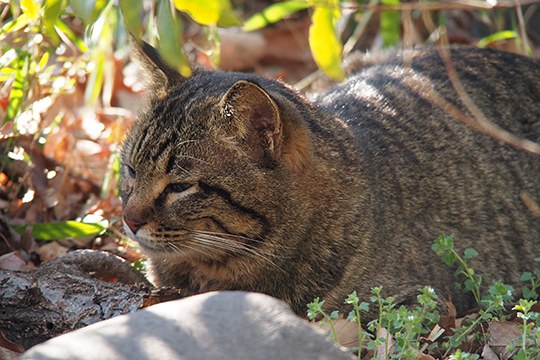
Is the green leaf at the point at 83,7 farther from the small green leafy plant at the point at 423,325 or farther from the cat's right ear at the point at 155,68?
the cat's right ear at the point at 155,68

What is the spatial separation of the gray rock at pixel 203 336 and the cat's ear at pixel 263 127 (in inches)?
46.0

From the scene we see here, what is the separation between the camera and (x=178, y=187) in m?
3.87

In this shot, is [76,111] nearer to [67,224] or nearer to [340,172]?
[67,224]

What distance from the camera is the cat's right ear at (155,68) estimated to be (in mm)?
4270

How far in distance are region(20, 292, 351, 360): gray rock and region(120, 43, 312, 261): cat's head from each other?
1.08m

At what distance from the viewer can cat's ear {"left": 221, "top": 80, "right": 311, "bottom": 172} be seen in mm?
3752

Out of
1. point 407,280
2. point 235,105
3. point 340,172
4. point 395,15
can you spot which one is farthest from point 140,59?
point 395,15

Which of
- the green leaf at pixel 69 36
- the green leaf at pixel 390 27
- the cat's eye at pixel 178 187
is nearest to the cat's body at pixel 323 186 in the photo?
the cat's eye at pixel 178 187

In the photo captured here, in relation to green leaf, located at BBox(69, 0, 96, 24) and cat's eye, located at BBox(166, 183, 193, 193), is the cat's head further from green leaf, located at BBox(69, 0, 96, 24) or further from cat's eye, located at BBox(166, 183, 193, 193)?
green leaf, located at BBox(69, 0, 96, 24)

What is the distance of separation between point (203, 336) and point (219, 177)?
4.27ft

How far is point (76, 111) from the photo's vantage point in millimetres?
7023

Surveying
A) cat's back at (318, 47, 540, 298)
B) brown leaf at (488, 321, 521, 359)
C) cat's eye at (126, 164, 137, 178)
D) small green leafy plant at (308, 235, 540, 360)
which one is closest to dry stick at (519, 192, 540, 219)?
cat's back at (318, 47, 540, 298)

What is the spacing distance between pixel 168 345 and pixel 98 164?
11.9 feet

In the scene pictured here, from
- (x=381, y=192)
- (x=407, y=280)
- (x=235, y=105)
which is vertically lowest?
(x=407, y=280)
